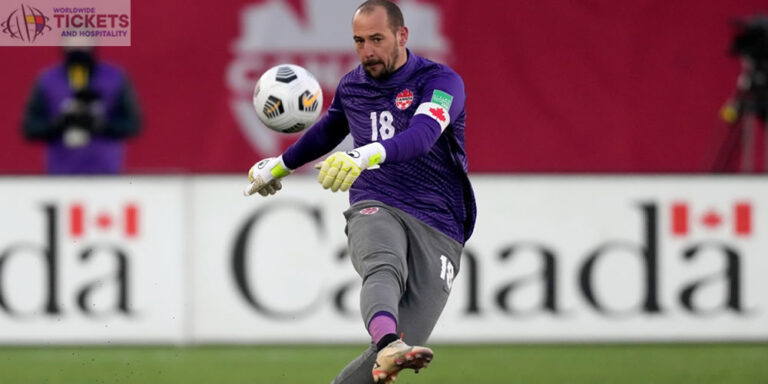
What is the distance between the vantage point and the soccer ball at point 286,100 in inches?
283

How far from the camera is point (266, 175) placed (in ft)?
23.5

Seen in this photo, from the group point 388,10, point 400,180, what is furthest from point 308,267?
point 388,10

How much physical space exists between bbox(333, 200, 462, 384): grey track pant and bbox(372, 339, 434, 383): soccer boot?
0.35 m

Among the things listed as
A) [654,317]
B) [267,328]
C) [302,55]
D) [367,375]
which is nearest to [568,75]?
[302,55]

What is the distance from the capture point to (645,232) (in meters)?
11.3

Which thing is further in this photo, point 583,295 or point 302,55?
point 302,55

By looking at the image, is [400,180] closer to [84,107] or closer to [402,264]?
[402,264]

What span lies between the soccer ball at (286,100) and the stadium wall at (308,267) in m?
3.90

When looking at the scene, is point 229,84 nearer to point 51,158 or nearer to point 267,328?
point 51,158

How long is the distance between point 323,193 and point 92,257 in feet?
5.80

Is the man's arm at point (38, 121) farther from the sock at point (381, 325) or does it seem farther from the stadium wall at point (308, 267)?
the sock at point (381, 325)

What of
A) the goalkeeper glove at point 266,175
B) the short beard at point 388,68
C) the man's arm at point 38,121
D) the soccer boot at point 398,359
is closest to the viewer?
the soccer boot at point 398,359

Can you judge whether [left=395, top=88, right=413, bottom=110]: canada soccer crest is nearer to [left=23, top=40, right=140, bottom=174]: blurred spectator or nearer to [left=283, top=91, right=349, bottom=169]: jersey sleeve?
[left=283, top=91, right=349, bottom=169]: jersey sleeve

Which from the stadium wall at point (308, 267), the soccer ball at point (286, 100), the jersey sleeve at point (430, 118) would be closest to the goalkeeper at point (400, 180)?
the jersey sleeve at point (430, 118)
